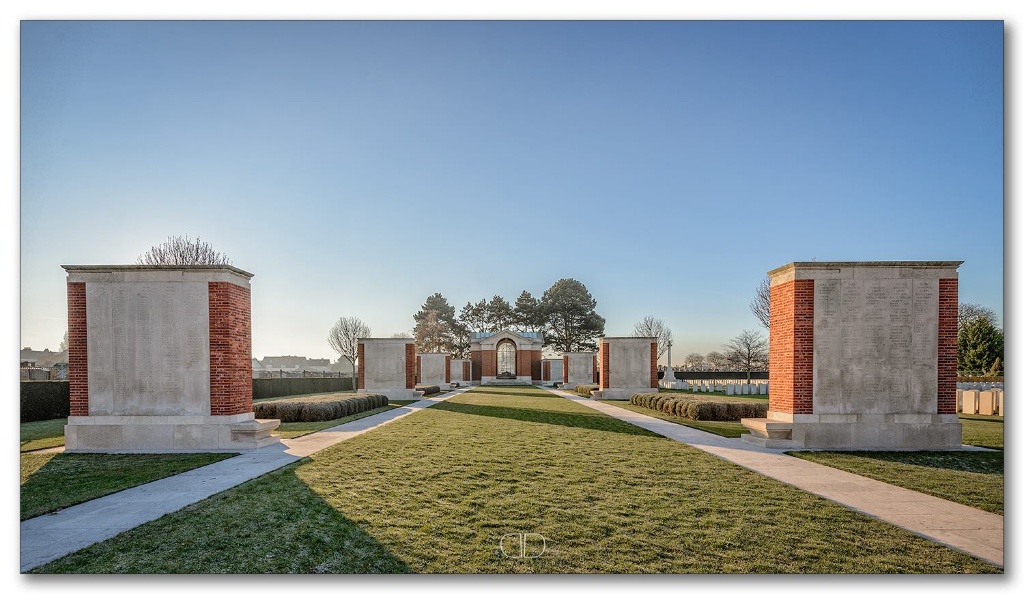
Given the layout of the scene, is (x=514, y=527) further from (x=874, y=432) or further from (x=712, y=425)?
(x=712, y=425)

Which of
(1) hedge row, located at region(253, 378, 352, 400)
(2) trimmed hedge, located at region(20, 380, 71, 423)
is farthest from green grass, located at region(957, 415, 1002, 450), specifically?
(1) hedge row, located at region(253, 378, 352, 400)

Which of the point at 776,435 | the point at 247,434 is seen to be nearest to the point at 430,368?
Result: the point at 247,434

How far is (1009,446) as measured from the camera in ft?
17.9

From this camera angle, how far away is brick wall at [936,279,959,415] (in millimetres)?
9836

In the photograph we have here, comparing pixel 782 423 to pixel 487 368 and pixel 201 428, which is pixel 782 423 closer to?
pixel 201 428

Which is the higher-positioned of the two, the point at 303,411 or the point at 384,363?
the point at 384,363

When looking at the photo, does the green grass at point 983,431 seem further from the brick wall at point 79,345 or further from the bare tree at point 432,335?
the bare tree at point 432,335

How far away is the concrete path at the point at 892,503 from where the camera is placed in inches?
193

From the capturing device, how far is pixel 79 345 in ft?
32.2

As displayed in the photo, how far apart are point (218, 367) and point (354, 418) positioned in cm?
698

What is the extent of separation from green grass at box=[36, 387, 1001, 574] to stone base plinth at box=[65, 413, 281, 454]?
290 cm

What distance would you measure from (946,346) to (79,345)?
17146 mm

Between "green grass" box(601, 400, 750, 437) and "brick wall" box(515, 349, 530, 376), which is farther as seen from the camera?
"brick wall" box(515, 349, 530, 376)

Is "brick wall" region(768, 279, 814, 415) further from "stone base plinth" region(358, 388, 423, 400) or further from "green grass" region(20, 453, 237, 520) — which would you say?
"stone base plinth" region(358, 388, 423, 400)
